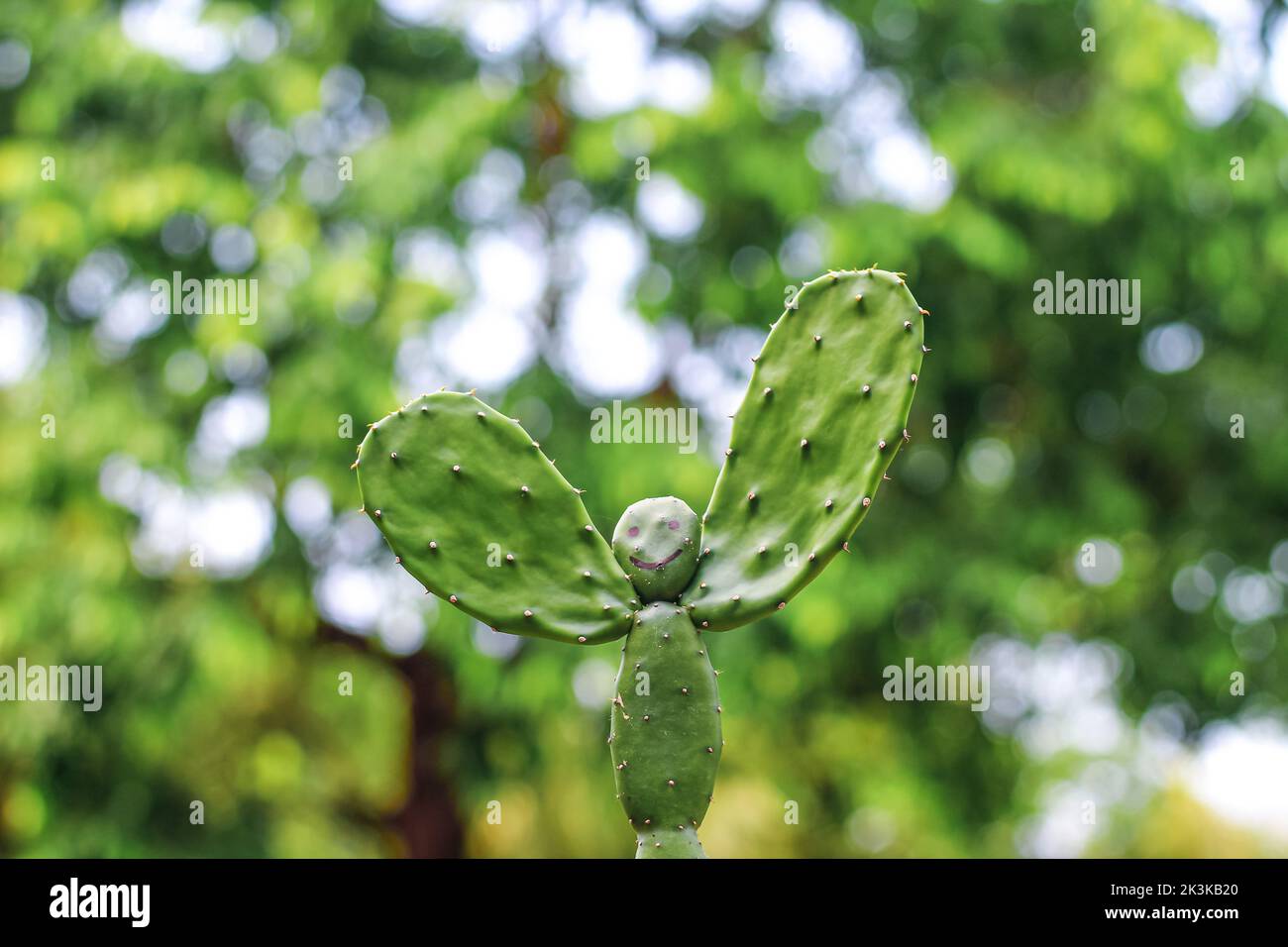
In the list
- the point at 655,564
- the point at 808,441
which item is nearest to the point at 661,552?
the point at 655,564

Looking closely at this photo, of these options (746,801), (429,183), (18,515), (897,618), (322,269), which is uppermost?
(429,183)

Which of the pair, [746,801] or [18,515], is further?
[746,801]

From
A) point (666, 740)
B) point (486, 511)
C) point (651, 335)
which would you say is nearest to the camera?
point (666, 740)

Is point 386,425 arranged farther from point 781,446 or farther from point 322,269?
point 322,269

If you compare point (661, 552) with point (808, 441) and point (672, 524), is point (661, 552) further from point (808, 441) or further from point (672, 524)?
point (808, 441)

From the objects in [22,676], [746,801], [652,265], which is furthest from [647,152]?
[746,801]

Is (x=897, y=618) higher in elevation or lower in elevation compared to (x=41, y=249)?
lower
